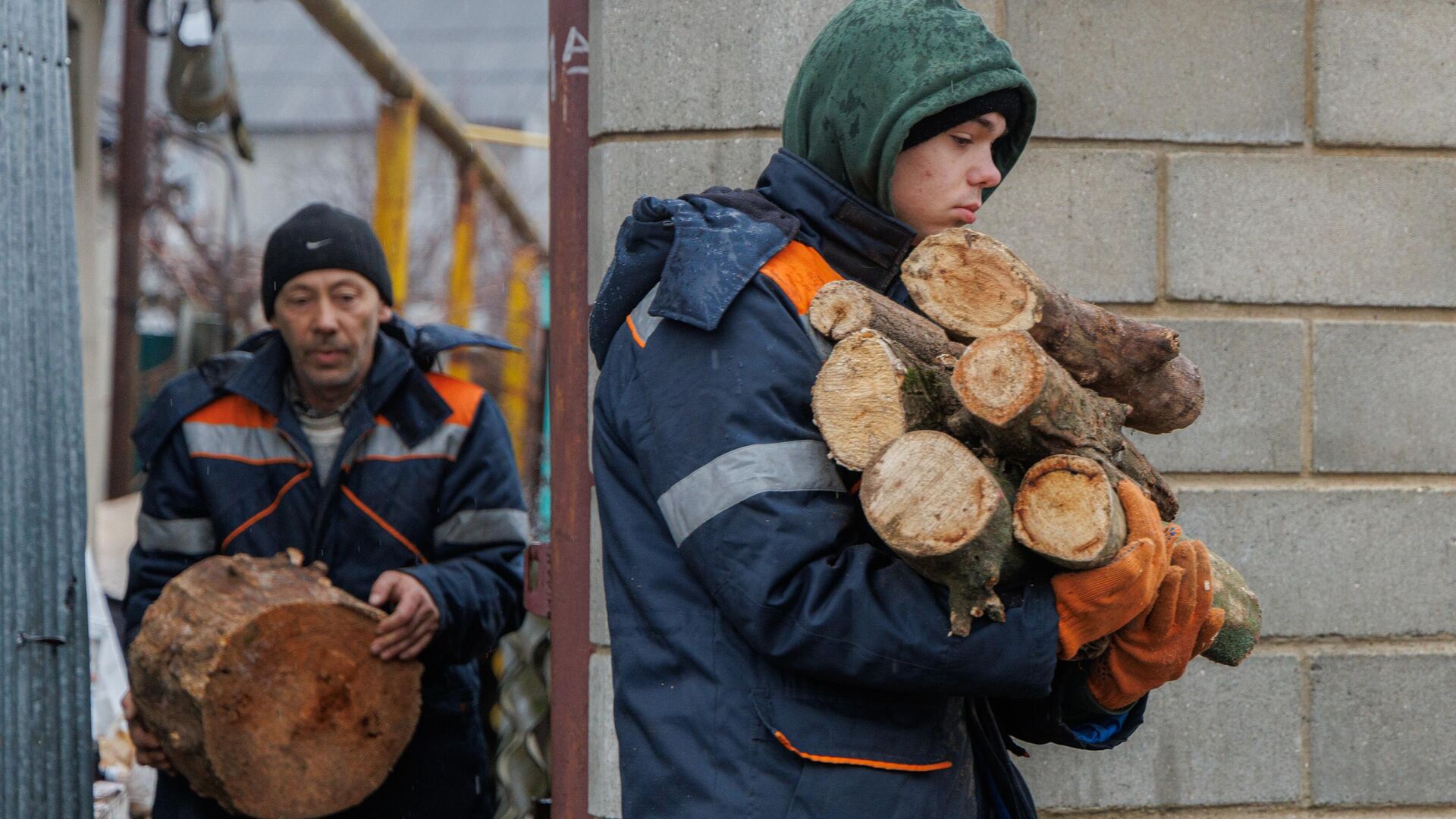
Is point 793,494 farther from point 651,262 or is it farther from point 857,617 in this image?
point 651,262

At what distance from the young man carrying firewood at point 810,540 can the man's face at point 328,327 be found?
1.70 metres

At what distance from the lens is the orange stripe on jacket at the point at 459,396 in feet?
12.3

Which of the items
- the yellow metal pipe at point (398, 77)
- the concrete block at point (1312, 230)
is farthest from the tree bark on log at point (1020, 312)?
the yellow metal pipe at point (398, 77)

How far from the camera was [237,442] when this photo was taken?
363 cm

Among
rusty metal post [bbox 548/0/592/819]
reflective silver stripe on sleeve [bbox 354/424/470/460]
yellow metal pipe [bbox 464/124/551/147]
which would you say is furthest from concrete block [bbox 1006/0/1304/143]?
yellow metal pipe [bbox 464/124/551/147]

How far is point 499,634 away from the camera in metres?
3.65

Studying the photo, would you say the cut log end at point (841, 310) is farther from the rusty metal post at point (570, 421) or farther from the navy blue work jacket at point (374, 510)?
the navy blue work jacket at point (374, 510)

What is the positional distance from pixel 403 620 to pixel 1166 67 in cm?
204

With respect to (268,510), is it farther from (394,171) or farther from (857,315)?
(394,171)

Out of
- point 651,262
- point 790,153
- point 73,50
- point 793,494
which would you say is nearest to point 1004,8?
point 790,153

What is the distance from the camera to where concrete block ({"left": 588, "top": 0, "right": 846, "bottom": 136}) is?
2996 millimetres

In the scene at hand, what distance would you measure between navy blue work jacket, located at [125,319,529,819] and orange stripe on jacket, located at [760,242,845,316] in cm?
172

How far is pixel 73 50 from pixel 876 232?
235 inches

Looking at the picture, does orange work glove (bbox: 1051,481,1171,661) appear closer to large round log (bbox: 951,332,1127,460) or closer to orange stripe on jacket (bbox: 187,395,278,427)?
large round log (bbox: 951,332,1127,460)
